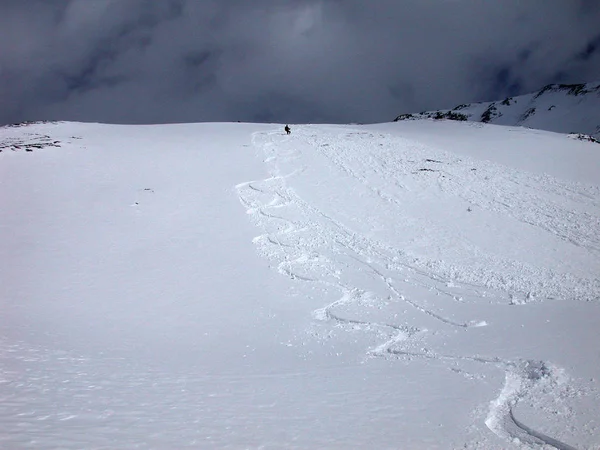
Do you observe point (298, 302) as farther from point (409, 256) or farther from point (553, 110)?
point (553, 110)

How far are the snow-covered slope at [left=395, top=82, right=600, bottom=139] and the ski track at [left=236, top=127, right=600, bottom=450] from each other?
4324 inches

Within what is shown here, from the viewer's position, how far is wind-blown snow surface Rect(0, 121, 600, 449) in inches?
208

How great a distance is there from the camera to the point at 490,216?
49.3 feet

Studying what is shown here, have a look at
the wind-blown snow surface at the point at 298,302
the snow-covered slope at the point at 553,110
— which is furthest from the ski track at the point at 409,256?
the snow-covered slope at the point at 553,110

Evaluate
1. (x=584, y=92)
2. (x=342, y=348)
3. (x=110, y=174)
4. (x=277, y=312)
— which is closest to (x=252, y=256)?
(x=277, y=312)

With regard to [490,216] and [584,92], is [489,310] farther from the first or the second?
[584,92]

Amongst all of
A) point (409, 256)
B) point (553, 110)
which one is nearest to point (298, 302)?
point (409, 256)

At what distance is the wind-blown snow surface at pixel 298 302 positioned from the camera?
5.27m

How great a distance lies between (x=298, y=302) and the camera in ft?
32.7

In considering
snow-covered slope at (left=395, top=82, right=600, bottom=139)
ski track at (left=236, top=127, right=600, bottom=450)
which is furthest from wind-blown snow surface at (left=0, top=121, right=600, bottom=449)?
snow-covered slope at (left=395, top=82, right=600, bottom=139)

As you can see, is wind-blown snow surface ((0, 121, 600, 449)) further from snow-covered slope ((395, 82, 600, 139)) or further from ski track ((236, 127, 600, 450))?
snow-covered slope ((395, 82, 600, 139))

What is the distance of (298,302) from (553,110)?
173 m

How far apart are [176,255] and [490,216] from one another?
10.3 metres

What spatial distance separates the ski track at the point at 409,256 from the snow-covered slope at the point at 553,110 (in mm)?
109825
